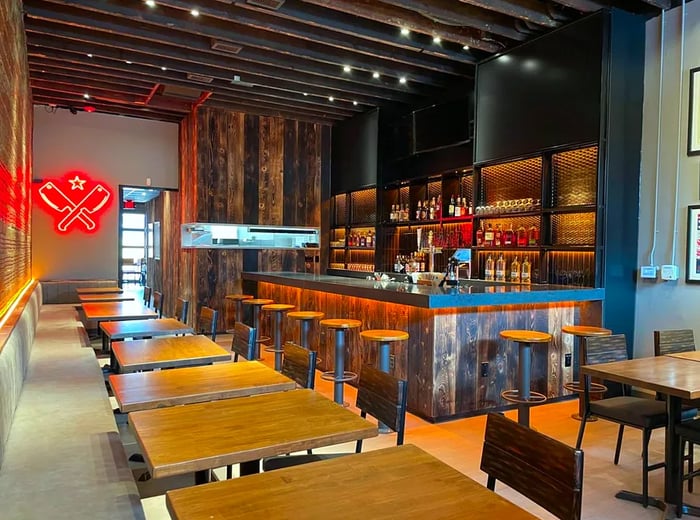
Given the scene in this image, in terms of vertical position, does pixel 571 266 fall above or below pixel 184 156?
below

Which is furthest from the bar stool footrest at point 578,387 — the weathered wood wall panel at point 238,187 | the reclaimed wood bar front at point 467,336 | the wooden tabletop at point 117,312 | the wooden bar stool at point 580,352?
the weathered wood wall panel at point 238,187

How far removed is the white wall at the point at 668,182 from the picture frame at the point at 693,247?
5 cm

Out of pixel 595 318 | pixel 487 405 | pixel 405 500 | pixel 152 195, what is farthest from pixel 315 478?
pixel 152 195

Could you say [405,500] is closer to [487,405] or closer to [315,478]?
[315,478]

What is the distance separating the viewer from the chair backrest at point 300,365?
9.26 feet

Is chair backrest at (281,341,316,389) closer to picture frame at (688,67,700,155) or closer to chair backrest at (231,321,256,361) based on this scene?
chair backrest at (231,321,256,361)

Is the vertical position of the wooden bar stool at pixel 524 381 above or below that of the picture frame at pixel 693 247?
below

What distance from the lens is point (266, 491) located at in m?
1.40

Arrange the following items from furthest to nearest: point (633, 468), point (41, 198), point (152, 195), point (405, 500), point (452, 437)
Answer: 1. point (152, 195)
2. point (41, 198)
3. point (452, 437)
4. point (633, 468)
5. point (405, 500)

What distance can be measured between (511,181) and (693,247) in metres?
2.03

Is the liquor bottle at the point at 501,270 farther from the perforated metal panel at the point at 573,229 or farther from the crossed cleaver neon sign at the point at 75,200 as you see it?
the crossed cleaver neon sign at the point at 75,200

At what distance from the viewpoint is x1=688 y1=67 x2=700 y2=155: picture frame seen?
4574 millimetres

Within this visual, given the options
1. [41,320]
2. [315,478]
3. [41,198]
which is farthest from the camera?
[41,198]

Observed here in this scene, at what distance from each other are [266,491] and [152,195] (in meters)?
12.5
